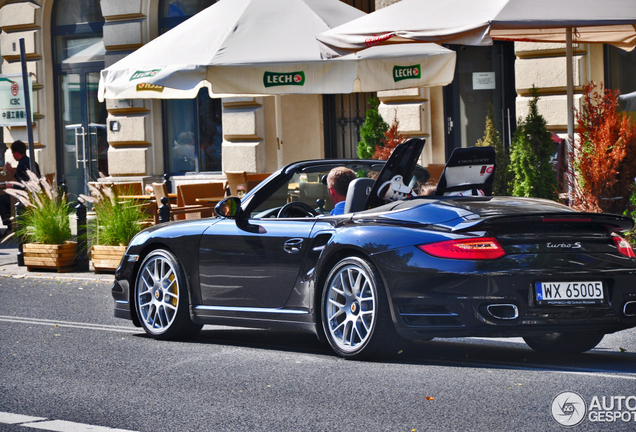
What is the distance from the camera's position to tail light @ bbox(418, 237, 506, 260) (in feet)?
18.9

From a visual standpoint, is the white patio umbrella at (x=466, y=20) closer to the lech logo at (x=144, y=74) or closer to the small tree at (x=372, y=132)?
the lech logo at (x=144, y=74)

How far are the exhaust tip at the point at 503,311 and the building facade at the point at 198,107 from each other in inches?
358

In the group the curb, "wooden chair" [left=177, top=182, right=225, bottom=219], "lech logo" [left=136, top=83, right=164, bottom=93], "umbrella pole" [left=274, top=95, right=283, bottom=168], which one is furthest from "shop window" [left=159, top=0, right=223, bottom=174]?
"lech logo" [left=136, top=83, right=164, bottom=93]

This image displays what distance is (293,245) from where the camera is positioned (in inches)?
266

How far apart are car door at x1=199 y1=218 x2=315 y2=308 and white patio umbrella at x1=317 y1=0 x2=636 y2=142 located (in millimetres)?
3316

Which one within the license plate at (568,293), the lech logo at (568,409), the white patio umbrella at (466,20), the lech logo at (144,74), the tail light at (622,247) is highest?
the white patio umbrella at (466,20)

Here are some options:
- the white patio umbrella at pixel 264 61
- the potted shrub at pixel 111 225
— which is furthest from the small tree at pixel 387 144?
the potted shrub at pixel 111 225

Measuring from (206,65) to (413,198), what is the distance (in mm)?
4856

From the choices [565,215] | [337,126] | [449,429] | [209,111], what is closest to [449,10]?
[565,215]

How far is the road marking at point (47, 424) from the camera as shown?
15.8 ft

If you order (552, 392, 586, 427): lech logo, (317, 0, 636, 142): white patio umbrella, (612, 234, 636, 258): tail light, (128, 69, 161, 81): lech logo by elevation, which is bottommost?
(552, 392, 586, 427): lech logo

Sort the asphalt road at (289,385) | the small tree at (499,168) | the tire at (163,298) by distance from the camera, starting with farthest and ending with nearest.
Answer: the small tree at (499,168) < the tire at (163,298) < the asphalt road at (289,385)

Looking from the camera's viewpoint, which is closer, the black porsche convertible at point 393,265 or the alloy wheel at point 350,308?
the black porsche convertible at point 393,265

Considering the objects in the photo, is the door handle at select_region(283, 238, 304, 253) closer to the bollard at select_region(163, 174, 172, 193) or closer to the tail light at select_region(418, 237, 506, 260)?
the tail light at select_region(418, 237, 506, 260)
